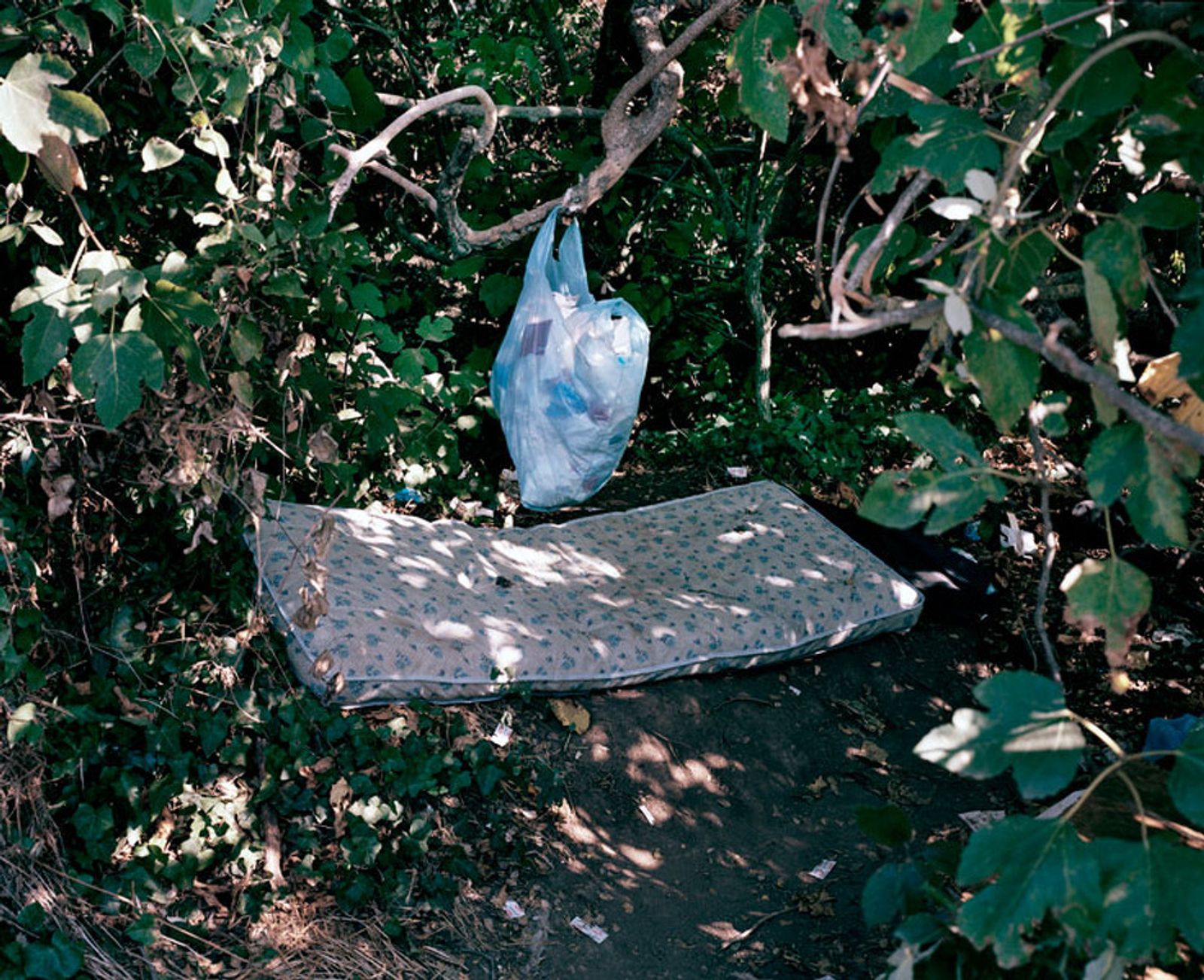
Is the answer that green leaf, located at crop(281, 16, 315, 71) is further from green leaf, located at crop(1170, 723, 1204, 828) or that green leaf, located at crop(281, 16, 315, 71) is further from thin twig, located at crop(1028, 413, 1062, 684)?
green leaf, located at crop(1170, 723, 1204, 828)

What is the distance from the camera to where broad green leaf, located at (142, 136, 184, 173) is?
2.35 metres

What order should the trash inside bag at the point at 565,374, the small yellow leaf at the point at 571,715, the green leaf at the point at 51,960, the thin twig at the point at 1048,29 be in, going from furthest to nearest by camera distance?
the trash inside bag at the point at 565,374, the small yellow leaf at the point at 571,715, the green leaf at the point at 51,960, the thin twig at the point at 1048,29

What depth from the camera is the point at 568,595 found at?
372 cm

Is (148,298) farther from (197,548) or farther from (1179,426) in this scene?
(1179,426)

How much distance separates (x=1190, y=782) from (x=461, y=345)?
12.9 feet

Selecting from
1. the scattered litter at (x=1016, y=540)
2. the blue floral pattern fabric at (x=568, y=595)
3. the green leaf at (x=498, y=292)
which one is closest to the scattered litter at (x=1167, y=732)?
the blue floral pattern fabric at (x=568, y=595)

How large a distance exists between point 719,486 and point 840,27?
3.30 meters

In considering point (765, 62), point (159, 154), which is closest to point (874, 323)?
point (765, 62)

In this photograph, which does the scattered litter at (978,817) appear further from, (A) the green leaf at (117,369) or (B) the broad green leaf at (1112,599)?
(A) the green leaf at (117,369)

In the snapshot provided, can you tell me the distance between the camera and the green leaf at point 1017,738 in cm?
116

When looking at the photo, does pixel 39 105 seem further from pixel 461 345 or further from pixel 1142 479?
pixel 461 345

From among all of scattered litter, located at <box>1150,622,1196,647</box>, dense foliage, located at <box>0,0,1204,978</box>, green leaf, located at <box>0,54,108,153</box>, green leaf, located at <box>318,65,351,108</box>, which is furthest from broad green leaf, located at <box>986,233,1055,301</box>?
scattered litter, located at <box>1150,622,1196,647</box>

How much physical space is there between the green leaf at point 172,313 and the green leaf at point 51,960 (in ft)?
4.18

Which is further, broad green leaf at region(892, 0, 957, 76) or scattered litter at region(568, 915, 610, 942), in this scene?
scattered litter at region(568, 915, 610, 942)
